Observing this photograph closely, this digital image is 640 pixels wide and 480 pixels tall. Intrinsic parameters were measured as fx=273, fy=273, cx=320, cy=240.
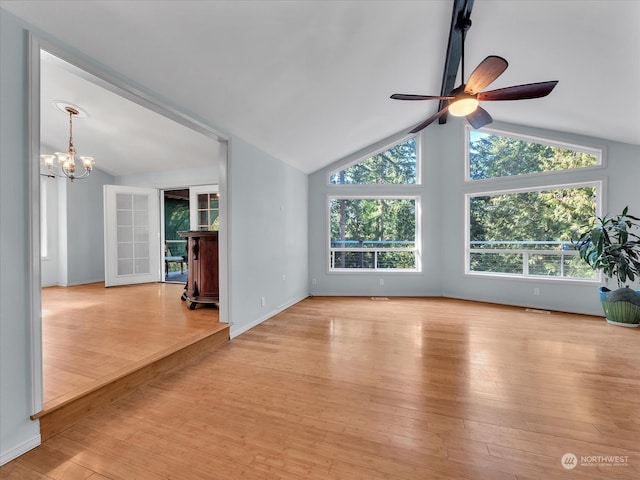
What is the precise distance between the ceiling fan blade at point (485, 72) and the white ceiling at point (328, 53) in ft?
3.09

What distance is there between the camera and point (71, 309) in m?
3.79

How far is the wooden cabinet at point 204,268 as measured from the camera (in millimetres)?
3732

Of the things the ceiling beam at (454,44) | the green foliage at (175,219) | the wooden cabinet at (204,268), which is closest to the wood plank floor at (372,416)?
the wooden cabinet at (204,268)

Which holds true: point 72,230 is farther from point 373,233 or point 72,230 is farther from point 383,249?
point 383,249

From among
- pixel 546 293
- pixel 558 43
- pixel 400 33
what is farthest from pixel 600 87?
pixel 546 293

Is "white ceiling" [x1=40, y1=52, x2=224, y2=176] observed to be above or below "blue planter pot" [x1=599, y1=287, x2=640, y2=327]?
above

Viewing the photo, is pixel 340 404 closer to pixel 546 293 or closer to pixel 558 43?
pixel 558 43

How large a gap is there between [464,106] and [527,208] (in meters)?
3.35

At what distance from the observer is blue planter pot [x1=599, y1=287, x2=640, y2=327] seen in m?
3.60

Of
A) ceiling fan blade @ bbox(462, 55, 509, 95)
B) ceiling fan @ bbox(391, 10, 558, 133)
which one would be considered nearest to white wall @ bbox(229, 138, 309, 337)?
ceiling fan @ bbox(391, 10, 558, 133)

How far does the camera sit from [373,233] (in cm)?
560

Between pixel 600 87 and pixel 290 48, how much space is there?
11.1ft

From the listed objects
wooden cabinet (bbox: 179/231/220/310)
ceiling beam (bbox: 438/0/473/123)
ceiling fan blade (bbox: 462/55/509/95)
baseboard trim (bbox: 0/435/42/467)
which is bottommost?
baseboard trim (bbox: 0/435/42/467)

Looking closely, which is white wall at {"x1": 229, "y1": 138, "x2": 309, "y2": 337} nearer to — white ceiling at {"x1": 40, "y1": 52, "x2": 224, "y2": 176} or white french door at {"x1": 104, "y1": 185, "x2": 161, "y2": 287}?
white ceiling at {"x1": 40, "y1": 52, "x2": 224, "y2": 176}
